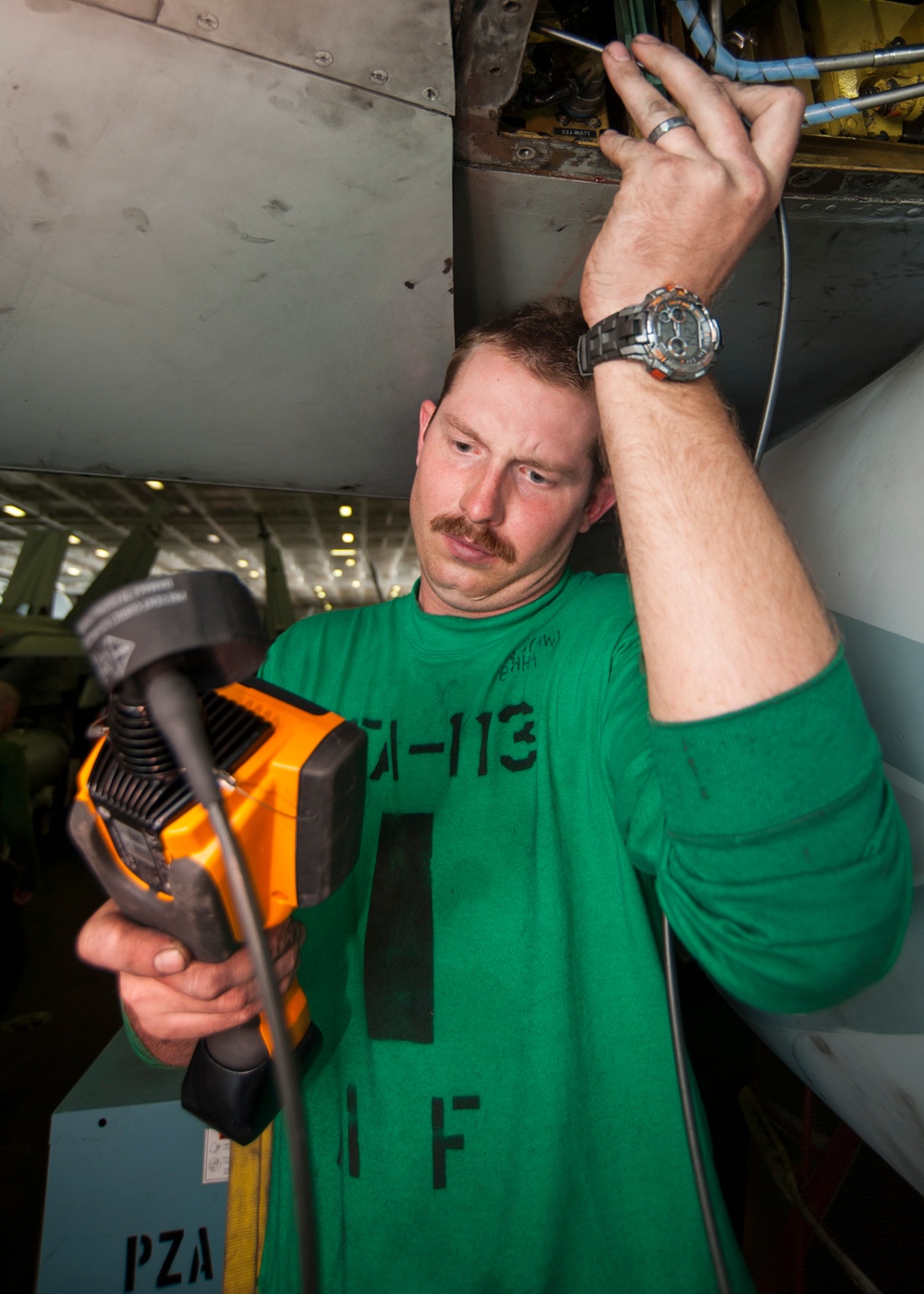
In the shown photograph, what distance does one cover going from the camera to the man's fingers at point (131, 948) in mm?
562

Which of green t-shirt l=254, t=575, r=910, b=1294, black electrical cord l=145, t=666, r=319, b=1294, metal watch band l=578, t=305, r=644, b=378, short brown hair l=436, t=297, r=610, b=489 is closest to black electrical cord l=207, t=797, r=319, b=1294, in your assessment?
black electrical cord l=145, t=666, r=319, b=1294

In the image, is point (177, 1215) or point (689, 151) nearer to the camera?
point (689, 151)

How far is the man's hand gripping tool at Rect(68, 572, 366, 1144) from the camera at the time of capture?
40 cm

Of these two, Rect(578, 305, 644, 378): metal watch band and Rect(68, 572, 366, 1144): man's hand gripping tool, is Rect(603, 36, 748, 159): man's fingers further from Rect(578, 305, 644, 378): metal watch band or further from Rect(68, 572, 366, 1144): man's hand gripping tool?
Rect(68, 572, 366, 1144): man's hand gripping tool

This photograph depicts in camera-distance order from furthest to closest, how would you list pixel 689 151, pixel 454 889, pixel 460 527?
pixel 460 527 → pixel 454 889 → pixel 689 151

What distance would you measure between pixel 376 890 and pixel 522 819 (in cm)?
23

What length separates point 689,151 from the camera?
56 cm

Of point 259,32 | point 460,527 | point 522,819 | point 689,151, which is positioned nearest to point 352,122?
point 259,32

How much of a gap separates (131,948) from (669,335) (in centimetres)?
80

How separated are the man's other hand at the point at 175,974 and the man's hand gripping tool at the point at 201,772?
3 centimetres

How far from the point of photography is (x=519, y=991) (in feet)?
2.38

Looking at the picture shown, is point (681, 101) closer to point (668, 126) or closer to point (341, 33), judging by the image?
point (668, 126)

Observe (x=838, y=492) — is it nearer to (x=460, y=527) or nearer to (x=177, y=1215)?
(x=460, y=527)

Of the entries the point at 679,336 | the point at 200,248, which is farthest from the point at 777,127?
the point at 200,248
